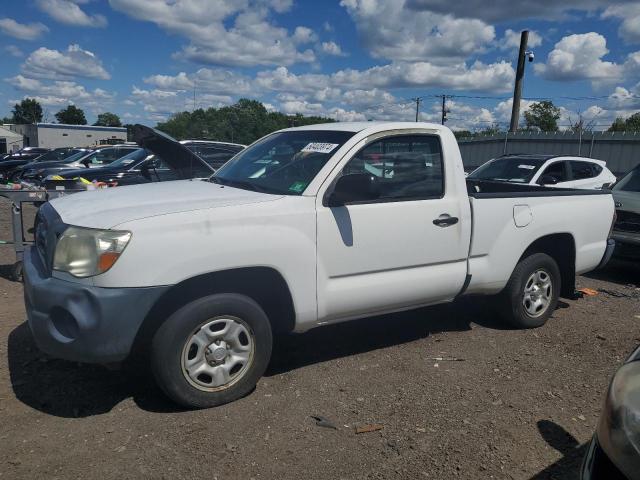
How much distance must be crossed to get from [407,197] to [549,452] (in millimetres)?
1972

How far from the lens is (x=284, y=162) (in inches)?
170

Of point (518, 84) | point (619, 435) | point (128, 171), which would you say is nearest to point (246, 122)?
point (518, 84)

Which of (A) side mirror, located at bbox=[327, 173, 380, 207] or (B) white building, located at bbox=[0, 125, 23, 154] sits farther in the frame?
(B) white building, located at bbox=[0, 125, 23, 154]

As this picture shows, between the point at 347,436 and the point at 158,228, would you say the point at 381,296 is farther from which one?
the point at 158,228

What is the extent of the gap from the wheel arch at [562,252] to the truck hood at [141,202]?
2.86 m

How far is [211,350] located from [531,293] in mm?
3244

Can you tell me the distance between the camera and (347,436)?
11.0ft

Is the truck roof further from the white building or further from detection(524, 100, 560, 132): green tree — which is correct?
the white building

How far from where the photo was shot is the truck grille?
7477mm

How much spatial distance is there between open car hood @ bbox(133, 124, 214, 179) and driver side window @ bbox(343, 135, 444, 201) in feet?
8.47

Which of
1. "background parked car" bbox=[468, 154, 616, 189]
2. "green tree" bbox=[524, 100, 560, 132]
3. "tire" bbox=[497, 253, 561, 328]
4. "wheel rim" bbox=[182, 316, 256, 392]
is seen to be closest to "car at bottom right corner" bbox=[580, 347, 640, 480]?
"wheel rim" bbox=[182, 316, 256, 392]

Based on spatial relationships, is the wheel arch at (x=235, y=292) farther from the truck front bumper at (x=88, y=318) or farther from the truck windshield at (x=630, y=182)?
the truck windshield at (x=630, y=182)

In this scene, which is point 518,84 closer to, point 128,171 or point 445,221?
point 128,171

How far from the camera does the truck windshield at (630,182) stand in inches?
322
